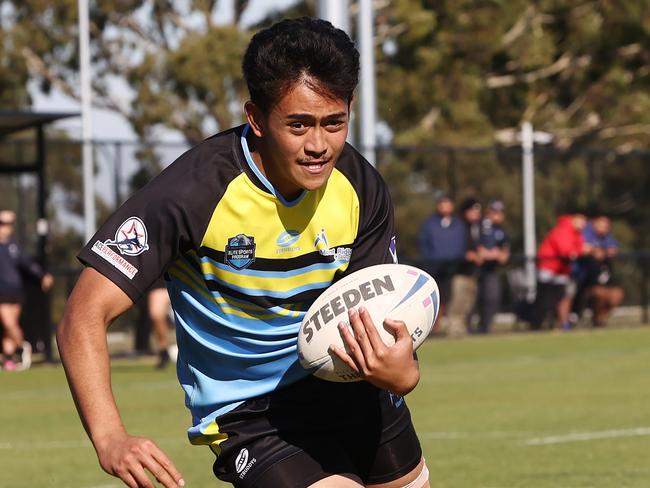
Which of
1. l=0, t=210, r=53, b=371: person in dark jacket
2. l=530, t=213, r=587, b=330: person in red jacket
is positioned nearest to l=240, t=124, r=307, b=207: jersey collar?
l=0, t=210, r=53, b=371: person in dark jacket

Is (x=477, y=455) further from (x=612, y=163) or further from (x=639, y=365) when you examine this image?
(x=612, y=163)

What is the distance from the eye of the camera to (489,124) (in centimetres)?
3894

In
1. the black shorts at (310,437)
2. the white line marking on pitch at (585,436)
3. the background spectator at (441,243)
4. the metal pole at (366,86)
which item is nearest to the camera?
the black shorts at (310,437)

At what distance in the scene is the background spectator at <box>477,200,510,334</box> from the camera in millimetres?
24734

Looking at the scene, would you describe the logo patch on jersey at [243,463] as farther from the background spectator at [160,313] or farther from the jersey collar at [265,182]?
the background spectator at [160,313]

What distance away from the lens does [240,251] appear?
4.49 meters

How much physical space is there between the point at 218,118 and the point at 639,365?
2066cm

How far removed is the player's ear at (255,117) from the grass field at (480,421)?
13.6 ft

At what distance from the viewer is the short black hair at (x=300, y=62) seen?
4.29 meters

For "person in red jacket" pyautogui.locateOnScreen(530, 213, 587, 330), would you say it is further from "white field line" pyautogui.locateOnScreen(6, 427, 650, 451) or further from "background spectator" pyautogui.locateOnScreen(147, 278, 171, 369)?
"white field line" pyautogui.locateOnScreen(6, 427, 650, 451)

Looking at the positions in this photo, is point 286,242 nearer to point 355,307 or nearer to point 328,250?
point 328,250

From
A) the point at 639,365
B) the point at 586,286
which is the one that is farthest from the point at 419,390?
the point at 586,286

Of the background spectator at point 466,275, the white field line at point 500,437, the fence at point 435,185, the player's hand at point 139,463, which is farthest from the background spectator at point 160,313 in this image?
the player's hand at point 139,463

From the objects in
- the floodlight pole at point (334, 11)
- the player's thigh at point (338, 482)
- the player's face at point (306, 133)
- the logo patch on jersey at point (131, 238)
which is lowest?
the player's thigh at point (338, 482)
